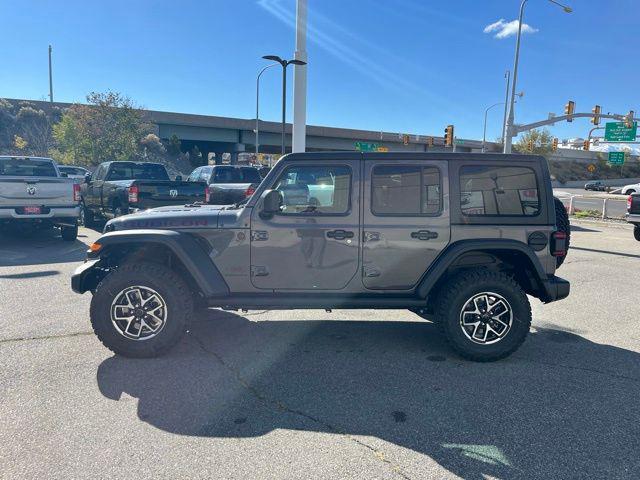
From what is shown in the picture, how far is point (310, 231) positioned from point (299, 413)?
5.08ft

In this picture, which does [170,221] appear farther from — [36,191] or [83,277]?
[36,191]

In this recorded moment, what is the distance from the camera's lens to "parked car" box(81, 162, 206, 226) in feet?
32.9

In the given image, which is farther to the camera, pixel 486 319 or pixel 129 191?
pixel 129 191

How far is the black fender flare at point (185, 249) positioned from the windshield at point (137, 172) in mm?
8644

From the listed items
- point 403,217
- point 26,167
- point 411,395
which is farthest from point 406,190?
point 26,167

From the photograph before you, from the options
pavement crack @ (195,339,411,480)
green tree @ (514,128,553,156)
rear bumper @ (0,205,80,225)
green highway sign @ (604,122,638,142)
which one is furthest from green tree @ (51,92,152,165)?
green tree @ (514,128,553,156)

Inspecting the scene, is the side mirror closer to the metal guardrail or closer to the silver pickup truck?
the silver pickup truck

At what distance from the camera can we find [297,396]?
348 centimetres

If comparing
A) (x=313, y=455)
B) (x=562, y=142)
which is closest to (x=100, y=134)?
(x=313, y=455)

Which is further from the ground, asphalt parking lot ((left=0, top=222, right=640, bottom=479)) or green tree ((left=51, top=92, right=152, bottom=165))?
green tree ((left=51, top=92, right=152, bottom=165))

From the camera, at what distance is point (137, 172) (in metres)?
12.4

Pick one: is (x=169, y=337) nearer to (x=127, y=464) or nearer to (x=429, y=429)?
(x=127, y=464)

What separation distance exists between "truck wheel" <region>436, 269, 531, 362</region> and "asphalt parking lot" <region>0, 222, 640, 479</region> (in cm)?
17

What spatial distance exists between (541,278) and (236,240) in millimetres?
2774
